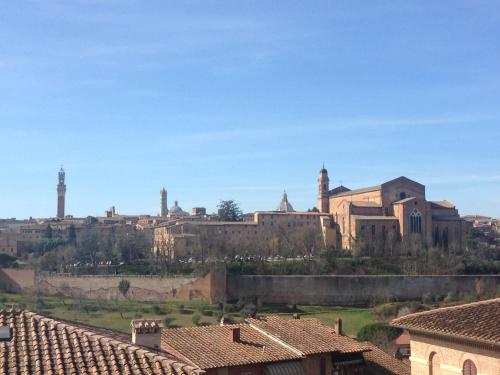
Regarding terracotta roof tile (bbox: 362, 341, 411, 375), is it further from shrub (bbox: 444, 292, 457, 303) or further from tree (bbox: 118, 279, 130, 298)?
tree (bbox: 118, 279, 130, 298)

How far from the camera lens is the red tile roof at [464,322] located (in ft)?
28.1

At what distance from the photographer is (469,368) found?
28.8 feet

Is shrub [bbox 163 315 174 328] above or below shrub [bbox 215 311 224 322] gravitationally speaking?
above

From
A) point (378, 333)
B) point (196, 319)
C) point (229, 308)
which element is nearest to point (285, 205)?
point (229, 308)

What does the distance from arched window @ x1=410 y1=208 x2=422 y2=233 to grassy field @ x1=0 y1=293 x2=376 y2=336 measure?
63.3 feet

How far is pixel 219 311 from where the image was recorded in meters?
44.6

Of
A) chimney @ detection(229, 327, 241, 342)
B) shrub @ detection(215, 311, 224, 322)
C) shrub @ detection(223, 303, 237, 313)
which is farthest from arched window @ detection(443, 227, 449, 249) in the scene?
chimney @ detection(229, 327, 241, 342)

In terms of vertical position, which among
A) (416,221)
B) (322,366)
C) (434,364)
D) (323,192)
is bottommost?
(322,366)

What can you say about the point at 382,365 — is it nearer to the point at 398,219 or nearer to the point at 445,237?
the point at 398,219

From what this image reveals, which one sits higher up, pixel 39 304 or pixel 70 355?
pixel 70 355

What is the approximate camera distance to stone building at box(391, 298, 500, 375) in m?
8.45

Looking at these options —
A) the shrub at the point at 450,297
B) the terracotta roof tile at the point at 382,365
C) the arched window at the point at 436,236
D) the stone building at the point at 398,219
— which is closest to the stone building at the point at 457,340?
the terracotta roof tile at the point at 382,365

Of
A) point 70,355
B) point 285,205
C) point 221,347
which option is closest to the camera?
point 70,355

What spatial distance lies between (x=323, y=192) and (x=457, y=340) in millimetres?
71837
